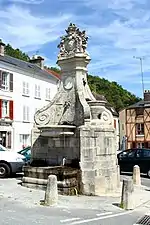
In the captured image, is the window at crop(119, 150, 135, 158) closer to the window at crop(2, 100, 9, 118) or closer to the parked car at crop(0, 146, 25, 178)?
the parked car at crop(0, 146, 25, 178)

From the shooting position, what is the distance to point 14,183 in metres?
13.5

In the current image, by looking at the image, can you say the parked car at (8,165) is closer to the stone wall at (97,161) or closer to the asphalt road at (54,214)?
the stone wall at (97,161)

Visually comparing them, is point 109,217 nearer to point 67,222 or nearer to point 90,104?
point 67,222

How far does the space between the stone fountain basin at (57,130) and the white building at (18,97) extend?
22260 millimetres

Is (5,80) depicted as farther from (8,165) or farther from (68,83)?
(68,83)

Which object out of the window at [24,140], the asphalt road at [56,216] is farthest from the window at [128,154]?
the window at [24,140]

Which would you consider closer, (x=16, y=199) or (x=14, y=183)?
(x=16, y=199)

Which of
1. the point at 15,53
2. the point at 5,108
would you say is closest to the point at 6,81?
the point at 5,108

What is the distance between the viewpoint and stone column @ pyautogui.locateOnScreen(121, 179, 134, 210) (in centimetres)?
1027

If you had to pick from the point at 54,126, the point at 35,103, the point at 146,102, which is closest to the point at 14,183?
the point at 54,126

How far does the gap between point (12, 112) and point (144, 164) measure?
1982cm

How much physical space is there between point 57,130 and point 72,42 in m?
3.47

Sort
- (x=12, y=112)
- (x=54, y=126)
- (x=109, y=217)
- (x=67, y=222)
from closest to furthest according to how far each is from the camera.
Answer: (x=67, y=222) < (x=109, y=217) < (x=54, y=126) < (x=12, y=112)

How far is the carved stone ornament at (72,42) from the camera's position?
14.2 meters
